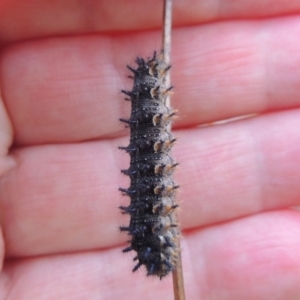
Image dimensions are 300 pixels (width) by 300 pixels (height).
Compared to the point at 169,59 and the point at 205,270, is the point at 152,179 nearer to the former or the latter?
the point at 169,59

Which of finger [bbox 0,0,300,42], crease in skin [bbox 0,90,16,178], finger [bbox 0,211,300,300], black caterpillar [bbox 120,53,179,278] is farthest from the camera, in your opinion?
finger [bbox 0,211,300,300]

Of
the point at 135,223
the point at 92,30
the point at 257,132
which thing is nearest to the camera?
the point at 135,223

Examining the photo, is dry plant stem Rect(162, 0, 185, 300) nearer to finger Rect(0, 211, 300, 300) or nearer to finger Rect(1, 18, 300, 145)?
finger Rect(1, 18, 300, 145)

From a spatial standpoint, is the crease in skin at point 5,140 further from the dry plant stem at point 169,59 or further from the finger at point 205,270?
the dry plant stem at point 169,59

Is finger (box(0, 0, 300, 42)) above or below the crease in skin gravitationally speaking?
above

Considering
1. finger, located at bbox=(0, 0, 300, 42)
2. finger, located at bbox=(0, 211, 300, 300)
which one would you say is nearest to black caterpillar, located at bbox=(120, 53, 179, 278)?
finger, located at bbox=(0, 0, 300, 42)

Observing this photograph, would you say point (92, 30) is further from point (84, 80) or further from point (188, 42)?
point (188, 42)

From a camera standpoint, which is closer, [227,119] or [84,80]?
[84,80]

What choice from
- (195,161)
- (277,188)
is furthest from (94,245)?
(277,188)
